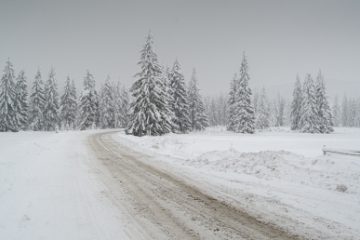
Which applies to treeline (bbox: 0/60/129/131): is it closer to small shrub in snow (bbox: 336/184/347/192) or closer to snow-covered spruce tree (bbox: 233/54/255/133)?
snow-covered spruce tree (bbox: 233/54/255/133)

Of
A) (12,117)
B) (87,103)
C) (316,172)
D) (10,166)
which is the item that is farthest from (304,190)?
(87,103)

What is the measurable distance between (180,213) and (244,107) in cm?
4904

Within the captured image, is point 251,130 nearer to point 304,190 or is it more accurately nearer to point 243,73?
point 243,73

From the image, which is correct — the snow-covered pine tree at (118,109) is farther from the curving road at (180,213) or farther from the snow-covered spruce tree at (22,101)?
the curving road at (180,213)

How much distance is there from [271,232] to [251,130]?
49.4 m

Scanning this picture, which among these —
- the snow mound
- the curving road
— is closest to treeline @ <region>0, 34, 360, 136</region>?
the snow mound

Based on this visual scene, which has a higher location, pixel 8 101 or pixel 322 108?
pixel 8 101

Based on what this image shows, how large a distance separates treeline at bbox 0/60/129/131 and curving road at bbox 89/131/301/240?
5108 centimetres

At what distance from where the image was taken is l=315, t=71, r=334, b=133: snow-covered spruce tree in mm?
61969

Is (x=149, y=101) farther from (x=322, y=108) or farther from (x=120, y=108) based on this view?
(x=322, y=108)

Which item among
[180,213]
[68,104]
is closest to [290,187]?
[180,213]

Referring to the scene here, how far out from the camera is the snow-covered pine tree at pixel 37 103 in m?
57.0

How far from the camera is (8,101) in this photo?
50000mm

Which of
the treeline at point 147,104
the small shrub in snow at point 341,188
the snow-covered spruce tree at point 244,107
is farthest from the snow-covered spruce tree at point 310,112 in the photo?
the small shrub in snow at point 341,188
